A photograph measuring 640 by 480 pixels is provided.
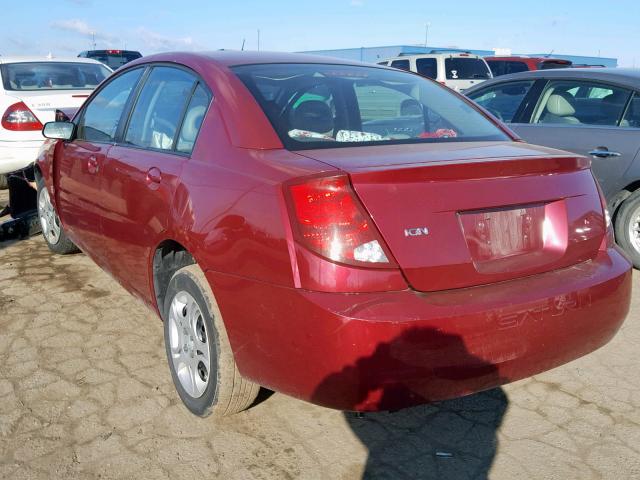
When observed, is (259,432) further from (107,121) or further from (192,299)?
Result: (107,121)

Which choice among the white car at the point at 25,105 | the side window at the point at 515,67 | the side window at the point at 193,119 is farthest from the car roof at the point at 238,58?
the side window at the point at 515,67

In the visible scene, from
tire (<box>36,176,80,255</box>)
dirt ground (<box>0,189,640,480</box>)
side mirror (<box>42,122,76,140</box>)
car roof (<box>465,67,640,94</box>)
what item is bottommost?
dirt ground (<box>0,189,640,480</box>)

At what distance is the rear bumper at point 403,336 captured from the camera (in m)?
2.14

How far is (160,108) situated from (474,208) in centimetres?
181

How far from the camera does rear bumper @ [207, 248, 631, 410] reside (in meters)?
2.14

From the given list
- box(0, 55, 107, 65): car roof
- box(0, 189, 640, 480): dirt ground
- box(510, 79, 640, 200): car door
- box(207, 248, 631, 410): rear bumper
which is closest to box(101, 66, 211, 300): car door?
box(0, 189, 640, 480): dirt ground

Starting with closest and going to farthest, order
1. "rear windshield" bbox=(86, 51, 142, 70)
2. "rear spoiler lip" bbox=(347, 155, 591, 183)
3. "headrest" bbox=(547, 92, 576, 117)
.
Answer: "rear spoiler lip" bbox=(347, 155, 591, 183) → "headrest" bbox=(547, 92, 576, 117) → "rear windshield" bbox=(86, 51, 142, 70)

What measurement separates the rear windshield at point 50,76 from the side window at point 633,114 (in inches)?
238

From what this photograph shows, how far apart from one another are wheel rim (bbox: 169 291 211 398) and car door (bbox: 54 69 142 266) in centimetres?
100

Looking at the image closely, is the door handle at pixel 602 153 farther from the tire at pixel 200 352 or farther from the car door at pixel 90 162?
the tire at pixel 200 352

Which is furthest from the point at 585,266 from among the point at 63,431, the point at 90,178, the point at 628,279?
the point at 90,178

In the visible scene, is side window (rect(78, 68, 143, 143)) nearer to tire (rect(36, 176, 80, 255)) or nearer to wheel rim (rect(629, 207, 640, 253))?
tire (rect(36, 176, 80, 255))

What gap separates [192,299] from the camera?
2865 mm

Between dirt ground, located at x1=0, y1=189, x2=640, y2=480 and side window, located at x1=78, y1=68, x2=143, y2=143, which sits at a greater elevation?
side window, located at x1=78, y1=68, x2=143, y2=143
